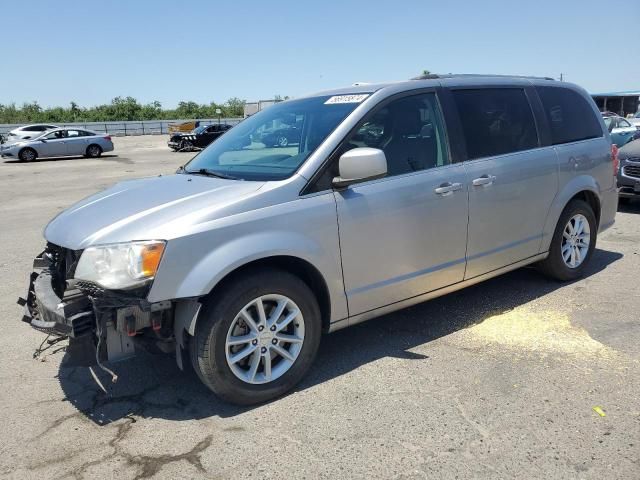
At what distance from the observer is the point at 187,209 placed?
3162mm

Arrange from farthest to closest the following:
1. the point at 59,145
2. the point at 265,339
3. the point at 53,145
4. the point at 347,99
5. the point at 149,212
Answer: the point at 59,145, the point at 53,145, the point at 347,99, the point at 265,339, the point at 149,212

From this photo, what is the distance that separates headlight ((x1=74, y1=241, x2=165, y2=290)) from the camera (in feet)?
9.64

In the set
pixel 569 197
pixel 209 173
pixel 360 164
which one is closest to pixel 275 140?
pixel 209 173

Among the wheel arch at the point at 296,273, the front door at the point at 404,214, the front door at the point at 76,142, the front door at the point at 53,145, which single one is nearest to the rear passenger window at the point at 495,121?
the front door at the point at 404,214

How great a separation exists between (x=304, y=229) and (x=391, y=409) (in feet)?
3.86

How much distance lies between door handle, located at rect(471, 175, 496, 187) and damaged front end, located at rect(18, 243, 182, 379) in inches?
95.4

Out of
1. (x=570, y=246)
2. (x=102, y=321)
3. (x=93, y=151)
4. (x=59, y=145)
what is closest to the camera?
(x=102, y=321)

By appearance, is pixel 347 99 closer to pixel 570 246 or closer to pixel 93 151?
pixel 570 246

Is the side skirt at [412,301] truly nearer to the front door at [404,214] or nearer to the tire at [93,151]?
the front door at [404,214]

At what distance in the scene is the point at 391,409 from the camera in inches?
127

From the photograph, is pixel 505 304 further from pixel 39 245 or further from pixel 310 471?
pixel 39 245

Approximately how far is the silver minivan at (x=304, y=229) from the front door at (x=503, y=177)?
16mm

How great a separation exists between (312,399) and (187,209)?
1.37 m

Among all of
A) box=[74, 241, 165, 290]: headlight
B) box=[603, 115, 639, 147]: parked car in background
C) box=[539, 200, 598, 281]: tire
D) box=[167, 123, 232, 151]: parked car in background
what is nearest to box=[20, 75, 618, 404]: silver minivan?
box=[74, 241, 165, 290]: headlight
